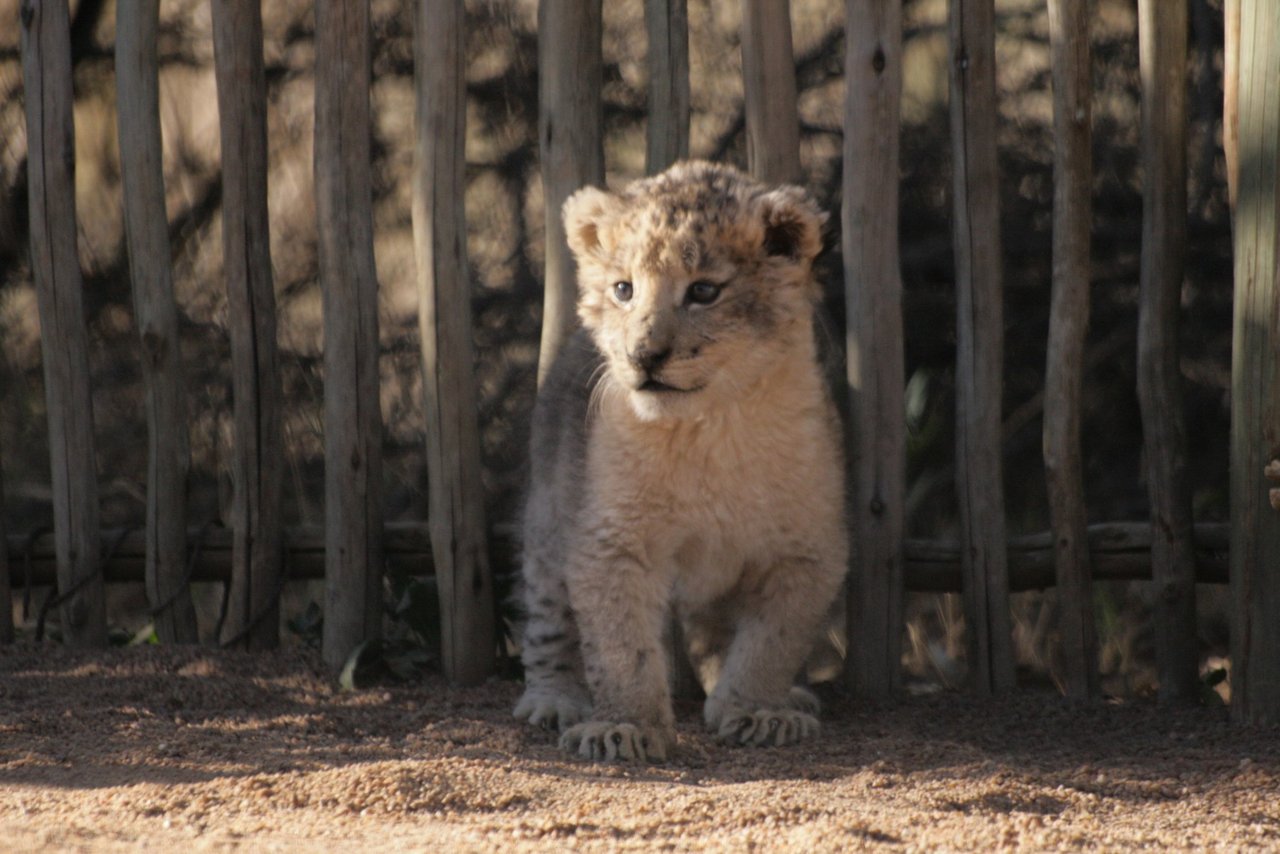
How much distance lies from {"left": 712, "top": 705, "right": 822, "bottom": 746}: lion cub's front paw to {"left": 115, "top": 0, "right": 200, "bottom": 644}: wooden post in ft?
6.70

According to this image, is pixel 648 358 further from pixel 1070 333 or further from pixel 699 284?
pixel 1070 333

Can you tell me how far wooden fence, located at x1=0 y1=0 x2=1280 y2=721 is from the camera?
171 inches

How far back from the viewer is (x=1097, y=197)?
17.7 ft

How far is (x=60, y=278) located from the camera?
514 centimetres

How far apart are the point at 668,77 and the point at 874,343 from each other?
1.03 metres

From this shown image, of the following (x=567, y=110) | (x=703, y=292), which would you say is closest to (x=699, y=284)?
(x=703, y=292)

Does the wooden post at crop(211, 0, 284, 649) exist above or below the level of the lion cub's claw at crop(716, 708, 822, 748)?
above

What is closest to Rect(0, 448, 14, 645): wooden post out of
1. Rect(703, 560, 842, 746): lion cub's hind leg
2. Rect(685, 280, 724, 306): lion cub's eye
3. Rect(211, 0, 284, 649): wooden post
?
Rect(211, 0, 284, 649): wooden post

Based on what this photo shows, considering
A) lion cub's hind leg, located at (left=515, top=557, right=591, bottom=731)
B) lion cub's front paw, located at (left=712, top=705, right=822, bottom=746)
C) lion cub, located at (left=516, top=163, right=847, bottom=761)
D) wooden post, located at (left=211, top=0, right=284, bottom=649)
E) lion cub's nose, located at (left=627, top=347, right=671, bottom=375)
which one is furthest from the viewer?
wooden post, located at (left=211, top=0, right=284, bottom=649)

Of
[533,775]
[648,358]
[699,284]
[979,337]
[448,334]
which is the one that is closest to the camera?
[533,775]

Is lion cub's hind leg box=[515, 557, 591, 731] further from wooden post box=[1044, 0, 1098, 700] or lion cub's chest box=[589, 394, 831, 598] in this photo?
wooden post box=[1044, 0, 1098, 700]

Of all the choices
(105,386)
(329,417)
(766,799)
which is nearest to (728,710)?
(766,799)

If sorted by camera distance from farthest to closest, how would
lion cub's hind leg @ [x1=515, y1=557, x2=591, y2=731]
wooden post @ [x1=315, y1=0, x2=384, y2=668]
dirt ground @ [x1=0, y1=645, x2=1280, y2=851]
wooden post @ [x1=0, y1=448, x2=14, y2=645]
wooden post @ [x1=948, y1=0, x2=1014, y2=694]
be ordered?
wooden post @ [x1=0, y1=448, x2=14, y2=645], wooden post @ [x1=315, y1=0, x2=384, y2=668], lion cub's hind leg @ [x1=515, y1=557, x2=591, y2=731], wooden post @ [x1=948, y1=0, x2=1014, y2=694], dirt ground @ [x1=0, y1=645, x2=1280, y2=851]

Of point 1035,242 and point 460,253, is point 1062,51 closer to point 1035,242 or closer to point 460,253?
point 1035,242
